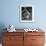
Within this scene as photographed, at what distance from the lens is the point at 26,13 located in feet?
13.4

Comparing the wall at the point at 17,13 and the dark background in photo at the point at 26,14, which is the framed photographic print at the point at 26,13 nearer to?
the dark background in photo at the point at 26,14

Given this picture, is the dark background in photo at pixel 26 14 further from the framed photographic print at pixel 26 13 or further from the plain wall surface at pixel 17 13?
the plain wall surface at pixel 17 13

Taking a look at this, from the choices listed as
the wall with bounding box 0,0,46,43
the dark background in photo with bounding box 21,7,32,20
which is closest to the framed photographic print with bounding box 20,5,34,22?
the dark background in photo with bounding box 21,7,32,20

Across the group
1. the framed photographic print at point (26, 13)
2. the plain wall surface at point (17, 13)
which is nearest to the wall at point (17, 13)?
the plain wall surface at point (17, 13)

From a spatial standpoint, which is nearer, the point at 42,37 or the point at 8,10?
the point at 42,37

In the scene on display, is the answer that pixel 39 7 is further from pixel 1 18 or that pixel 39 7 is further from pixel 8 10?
pixel 1 18

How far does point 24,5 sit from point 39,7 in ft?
1.65

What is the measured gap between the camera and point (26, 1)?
13.3 feet

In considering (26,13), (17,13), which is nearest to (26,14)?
(26,13)

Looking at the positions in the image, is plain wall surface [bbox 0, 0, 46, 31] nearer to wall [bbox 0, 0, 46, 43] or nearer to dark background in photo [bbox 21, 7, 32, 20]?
wall [bbox 0, 0, 46, 43]

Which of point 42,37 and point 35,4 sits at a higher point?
point 35,4

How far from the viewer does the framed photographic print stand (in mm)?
4055

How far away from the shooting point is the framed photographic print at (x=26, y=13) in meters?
4.05

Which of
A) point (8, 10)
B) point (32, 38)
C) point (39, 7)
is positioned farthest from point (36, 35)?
point (8, 10)
